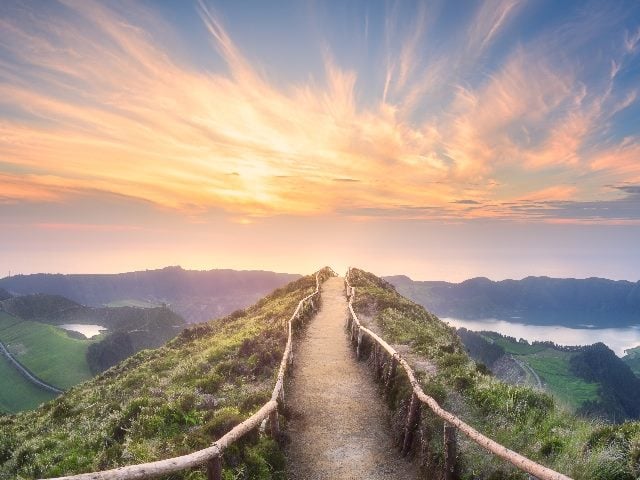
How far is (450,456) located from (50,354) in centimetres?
18776

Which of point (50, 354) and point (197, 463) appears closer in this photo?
point (197, 463)

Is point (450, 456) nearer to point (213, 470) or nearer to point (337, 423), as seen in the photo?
point (213, 470)

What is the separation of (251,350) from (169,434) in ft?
34.4

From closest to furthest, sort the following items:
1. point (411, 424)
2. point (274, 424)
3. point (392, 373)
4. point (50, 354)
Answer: point (411, 424), point (274, 424), point (392, 373), point (50, 354)

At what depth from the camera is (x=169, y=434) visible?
13000mm

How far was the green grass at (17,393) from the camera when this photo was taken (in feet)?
400

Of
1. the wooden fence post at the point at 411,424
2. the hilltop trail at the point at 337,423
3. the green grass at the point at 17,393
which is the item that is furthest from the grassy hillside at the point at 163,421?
the green grass at the point at 17,393

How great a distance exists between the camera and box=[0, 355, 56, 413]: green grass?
12194 cm

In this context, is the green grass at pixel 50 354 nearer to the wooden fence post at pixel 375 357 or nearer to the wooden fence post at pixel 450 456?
the wooden fence post at pixel 375 357

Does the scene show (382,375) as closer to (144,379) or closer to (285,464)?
(285,464)

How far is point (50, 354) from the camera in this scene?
161125mm

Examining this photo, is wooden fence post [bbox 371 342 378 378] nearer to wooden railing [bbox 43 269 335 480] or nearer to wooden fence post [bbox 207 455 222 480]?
wooden railing [bbox 43 269 335 480]

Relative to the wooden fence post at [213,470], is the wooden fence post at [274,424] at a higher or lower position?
lower

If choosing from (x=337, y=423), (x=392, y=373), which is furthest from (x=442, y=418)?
(x=392, y=373)
